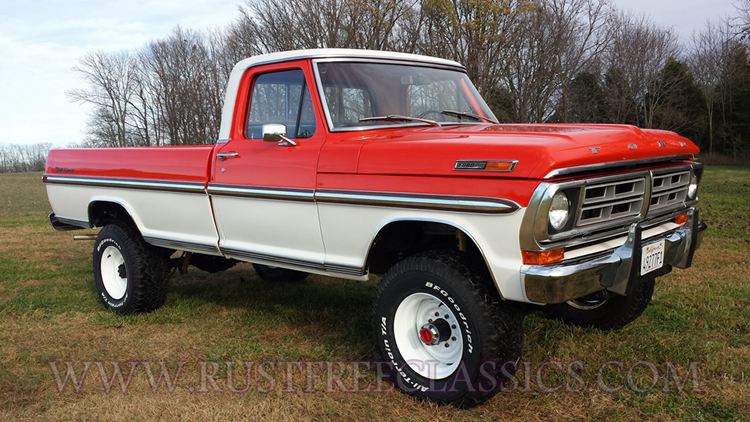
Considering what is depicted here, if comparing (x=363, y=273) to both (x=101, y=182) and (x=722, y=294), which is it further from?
(x=722, y=294)

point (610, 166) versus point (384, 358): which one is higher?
point (610, 166)

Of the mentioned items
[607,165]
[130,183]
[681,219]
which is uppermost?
[607,165]

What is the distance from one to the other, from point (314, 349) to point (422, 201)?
5.62 feet

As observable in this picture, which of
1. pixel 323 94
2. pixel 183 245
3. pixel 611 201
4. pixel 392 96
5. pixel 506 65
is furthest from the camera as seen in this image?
pixel 506 65

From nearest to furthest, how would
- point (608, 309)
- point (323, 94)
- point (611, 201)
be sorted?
point (611, 201) → point (323, 94) → point (608, 309)

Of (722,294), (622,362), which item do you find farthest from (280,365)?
(722,294)

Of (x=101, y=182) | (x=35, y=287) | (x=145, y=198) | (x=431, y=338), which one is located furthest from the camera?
(x=35, y=287)

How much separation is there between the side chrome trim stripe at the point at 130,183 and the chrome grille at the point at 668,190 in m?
3.03

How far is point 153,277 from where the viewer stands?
526 cm

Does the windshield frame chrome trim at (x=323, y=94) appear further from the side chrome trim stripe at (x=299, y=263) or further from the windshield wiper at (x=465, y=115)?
the side chrome trim stripe at (x=299, y=263)

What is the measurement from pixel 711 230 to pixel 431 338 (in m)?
6.81

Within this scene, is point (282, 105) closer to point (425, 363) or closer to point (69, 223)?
point (425, 363)

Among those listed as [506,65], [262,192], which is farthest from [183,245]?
[506,65]

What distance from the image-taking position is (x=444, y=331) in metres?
3.45
